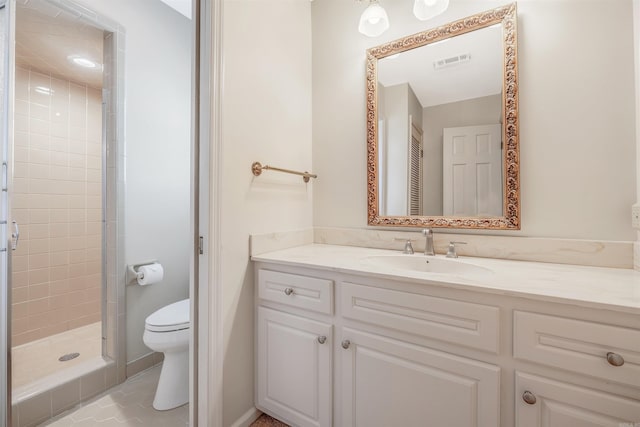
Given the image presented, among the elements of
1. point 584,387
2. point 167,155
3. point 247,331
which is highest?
point 167,155

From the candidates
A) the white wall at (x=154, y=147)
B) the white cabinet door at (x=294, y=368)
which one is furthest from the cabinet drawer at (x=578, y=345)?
the white wall at (x=154, y=147)

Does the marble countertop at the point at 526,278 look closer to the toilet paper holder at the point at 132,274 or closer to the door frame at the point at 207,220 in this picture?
the door frame at the point at 207,220

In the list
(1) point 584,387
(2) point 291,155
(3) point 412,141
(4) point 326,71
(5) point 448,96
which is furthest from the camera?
(4) point 326,71

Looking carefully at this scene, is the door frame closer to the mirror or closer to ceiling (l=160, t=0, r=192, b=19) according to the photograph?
the mirror

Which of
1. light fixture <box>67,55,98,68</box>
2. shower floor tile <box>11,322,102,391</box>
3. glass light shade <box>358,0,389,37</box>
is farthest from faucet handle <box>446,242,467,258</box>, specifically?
light fixture <box>67,55,98,68</box>

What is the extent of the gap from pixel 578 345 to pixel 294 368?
39.1 inches

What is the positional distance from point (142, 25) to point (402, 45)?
173 centimetres

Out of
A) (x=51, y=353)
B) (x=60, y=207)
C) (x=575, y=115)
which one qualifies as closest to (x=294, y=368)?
(x=575, y=115)

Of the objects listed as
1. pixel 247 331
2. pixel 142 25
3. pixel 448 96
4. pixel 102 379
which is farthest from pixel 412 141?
pixel 102 379

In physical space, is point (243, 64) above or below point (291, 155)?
above

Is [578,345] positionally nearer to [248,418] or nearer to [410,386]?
[410,386]

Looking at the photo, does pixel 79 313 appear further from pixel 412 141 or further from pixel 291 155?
pixel 412 141

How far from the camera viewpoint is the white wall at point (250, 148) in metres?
1.22

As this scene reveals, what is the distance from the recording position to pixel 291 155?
1651mm
